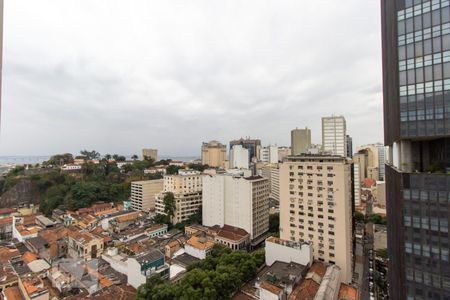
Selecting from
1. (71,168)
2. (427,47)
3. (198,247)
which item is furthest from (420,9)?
(71,168)

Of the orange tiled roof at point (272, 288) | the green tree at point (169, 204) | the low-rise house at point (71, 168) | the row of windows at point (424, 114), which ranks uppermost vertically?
the row of windows at point (424, 114)

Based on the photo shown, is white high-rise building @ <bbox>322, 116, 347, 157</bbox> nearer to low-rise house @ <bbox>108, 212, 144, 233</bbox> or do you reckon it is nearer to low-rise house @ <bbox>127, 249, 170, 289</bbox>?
low-rise house @ <bbox>108, 212, 144, 233</bbox>

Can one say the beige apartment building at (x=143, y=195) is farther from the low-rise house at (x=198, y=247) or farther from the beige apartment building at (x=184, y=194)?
the low-rise house at (x=198, y=247)

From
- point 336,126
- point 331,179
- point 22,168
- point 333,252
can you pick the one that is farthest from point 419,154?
point 22,168

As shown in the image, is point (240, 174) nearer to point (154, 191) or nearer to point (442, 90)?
point (154, 191)

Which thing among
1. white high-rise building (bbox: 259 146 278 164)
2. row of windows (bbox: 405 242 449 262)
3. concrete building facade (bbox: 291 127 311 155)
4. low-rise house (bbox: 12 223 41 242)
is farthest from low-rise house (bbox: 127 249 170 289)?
white high-rise building (bbox: 259 146 278 164)

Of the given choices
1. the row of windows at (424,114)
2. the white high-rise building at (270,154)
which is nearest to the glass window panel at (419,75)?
the row of windows at (424,114)
